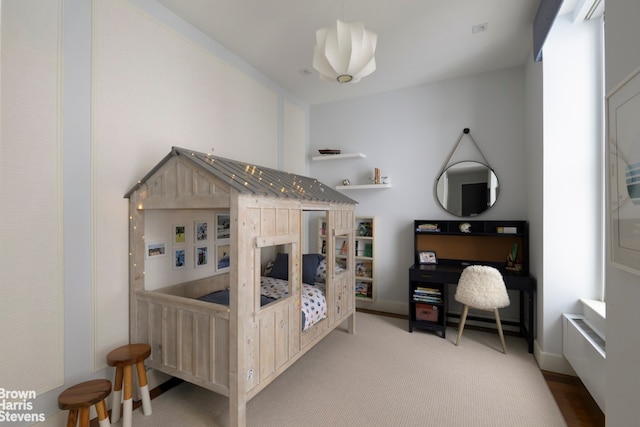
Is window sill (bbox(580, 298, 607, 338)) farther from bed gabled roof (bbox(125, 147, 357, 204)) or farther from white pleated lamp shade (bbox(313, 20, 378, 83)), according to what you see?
white pleated lamp shade (bbox(313, 20, 378, 83))

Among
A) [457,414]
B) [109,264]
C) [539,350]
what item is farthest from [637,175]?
[109,264]

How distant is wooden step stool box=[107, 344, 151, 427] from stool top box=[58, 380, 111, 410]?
0.43 feet

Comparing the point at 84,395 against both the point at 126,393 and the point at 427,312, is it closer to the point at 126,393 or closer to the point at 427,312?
the point at 126,393

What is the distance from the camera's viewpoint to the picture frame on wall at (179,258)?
2588mm

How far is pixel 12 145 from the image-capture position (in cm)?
168

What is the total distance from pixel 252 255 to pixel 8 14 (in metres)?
1.95

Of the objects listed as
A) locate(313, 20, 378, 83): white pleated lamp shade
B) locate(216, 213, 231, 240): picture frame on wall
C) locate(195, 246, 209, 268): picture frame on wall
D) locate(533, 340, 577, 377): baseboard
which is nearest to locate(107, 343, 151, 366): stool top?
locate(195, 246, 209, 268): picture frame on wall

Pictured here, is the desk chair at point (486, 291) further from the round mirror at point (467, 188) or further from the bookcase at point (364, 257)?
the bookcase at point (364, 257)

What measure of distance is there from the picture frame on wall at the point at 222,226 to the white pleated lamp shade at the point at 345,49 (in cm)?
176

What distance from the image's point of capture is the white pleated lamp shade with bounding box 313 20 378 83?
1917 mm

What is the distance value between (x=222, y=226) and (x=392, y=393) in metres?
2.17

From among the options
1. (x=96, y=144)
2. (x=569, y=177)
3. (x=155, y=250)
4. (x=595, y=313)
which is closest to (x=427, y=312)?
(x=595, y=313)

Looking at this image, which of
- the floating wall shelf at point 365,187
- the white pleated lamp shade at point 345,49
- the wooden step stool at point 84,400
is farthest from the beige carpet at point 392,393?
the white pleated lamp shade at point 345,49

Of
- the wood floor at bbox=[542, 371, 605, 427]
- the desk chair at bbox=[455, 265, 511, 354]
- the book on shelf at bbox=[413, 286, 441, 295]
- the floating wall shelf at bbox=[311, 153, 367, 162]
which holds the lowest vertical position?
the wood floor at bbox=[542, 371, 605, 427]
